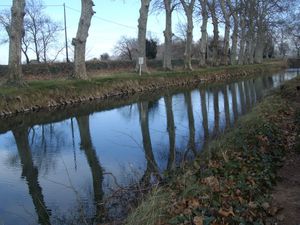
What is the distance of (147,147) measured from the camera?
11.7 metres

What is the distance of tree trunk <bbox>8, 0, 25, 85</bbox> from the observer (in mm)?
19781

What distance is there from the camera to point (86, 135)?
46.2 feet

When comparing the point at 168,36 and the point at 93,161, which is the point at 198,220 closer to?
the point at 93,161

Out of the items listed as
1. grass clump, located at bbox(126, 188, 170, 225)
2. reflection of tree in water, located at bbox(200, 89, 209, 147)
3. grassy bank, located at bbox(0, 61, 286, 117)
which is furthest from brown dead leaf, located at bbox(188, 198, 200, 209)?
grassy bank, located at bbox(0, 61, 286, 117)

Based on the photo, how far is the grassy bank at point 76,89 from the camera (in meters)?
17.7

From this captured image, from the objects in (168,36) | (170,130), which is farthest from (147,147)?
(168,36)

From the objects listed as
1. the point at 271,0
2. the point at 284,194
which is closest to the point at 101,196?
the point at 284,194

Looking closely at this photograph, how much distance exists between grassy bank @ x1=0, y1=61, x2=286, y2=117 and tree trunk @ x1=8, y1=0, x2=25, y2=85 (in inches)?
31.2

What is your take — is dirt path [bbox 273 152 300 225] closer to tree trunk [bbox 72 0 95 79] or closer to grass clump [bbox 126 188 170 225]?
grass clump [bbox 126 188 170 225]

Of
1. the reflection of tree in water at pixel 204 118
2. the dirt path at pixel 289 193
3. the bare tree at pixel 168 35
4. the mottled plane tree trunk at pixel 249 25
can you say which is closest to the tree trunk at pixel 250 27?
the mottled plane tree trunk at pixel 249 25

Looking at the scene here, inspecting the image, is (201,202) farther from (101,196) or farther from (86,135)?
(86,135)

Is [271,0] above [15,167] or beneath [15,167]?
above

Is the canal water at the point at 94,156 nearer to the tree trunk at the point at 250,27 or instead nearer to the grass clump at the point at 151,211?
the grass clump at the point at 151,211

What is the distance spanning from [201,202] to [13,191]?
4144mm
